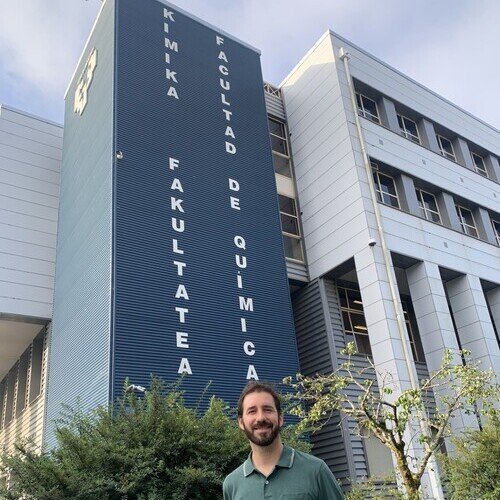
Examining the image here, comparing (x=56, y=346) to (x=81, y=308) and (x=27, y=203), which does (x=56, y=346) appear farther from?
(x=27, y=203)

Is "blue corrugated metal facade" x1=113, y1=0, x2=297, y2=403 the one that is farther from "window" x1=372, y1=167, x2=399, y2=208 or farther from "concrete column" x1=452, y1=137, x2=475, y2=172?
"concrete column" x1=452, y1=137, x2=475, y2=172

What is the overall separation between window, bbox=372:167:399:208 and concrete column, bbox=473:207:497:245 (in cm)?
478

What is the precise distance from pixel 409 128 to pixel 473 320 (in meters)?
8.52

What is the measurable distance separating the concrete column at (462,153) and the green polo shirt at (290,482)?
23026mm

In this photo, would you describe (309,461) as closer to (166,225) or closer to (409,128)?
(166,225)

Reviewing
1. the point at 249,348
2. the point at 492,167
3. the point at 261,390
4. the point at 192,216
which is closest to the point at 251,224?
the point at 192,216

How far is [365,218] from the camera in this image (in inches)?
674

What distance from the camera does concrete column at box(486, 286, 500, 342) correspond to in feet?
69.1

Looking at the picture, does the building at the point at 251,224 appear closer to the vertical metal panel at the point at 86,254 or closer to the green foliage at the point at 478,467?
the vertical metal panel at the point at 86,254

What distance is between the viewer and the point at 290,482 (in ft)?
8.83

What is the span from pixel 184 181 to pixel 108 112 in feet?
10.2

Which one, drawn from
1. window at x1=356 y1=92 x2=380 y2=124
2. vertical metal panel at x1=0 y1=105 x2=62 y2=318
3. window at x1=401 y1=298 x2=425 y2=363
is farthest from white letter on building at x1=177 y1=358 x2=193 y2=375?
window at x1=356 y1=92 x2=380 y2=124

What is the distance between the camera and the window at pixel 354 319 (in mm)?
18188

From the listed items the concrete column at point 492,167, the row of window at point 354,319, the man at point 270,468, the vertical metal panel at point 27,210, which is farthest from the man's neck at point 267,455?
the concrete column at point 492,167
